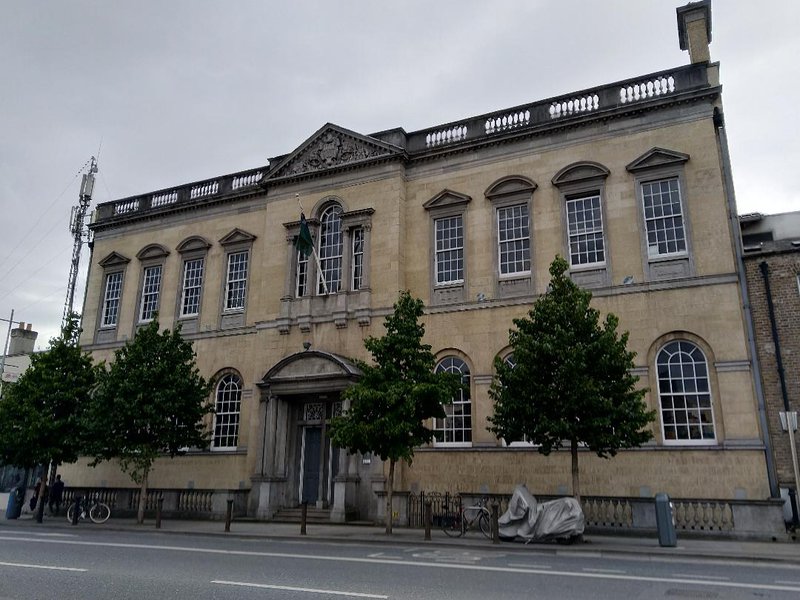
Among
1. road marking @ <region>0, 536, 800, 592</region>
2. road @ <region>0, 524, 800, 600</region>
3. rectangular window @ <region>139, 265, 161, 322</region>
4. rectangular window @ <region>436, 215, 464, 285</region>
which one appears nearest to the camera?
road @ <region>0, 524, 800, 600</region>

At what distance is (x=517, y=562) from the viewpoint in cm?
1121

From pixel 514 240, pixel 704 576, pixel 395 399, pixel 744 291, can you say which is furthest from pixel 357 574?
pixel 744 291

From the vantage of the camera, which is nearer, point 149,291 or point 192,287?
point 192,287

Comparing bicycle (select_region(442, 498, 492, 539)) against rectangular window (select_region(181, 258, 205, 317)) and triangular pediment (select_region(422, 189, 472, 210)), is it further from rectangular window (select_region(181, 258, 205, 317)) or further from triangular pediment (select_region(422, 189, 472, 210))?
rectangular window (select_region(181, 258, 205, 317))

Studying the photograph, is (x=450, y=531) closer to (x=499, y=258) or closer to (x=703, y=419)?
(x=703, y=419)

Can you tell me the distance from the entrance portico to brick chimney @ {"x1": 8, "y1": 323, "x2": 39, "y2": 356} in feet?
87.6

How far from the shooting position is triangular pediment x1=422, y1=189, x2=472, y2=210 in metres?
21.6

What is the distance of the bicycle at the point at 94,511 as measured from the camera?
21234 mm

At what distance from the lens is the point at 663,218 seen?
18.7 meters

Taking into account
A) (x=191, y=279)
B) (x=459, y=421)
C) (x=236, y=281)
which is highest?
(x=191, y=279)

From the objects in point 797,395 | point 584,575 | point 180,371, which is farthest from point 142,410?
point 797,395

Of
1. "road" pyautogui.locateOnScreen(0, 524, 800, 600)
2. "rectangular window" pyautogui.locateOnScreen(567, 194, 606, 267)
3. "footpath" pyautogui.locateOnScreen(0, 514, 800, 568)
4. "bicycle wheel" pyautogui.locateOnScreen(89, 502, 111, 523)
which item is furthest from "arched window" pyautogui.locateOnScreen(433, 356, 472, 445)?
"bicycle wheel" pyautogui.locateOnScreen(89, 502, 111, 523)

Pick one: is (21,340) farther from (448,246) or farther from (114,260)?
(448,246)

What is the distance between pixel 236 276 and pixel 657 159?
1644cm
